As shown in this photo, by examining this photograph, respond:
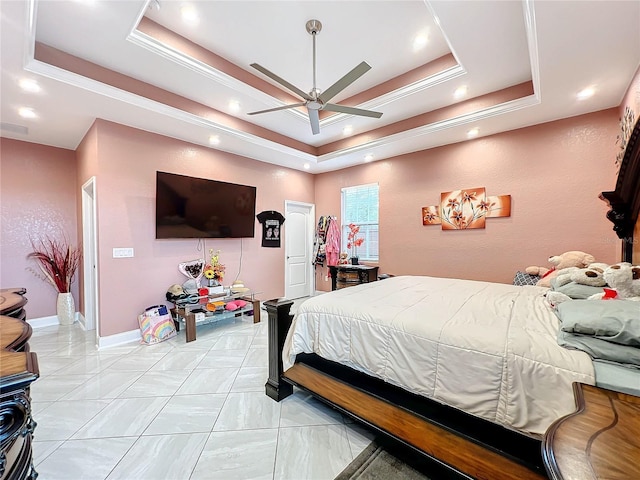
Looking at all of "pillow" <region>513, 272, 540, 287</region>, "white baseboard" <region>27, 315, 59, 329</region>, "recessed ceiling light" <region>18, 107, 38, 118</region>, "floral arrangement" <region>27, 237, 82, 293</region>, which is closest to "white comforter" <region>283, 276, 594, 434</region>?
"pillow" <region>513, 272, 540, 287</region>

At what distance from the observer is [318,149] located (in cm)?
506

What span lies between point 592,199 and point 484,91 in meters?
1.74

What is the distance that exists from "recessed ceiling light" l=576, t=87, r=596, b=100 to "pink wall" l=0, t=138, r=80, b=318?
662 cm

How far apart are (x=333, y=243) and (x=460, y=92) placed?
3187 mm

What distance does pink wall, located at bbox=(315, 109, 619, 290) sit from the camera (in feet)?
9.82

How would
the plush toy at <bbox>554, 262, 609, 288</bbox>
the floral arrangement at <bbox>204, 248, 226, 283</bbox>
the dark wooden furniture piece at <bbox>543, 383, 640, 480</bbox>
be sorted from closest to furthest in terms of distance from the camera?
the dark wooden furniture piece at <bbox>543, 383, 640, 480</bbox> → the plush toy at <bbox>554, 262, 609, 288</bbox> → the floral arrangement at <bbox>204, 248, 226, 283</bbox>

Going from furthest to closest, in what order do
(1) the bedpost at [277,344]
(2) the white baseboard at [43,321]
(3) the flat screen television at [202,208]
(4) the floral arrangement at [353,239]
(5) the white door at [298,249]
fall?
(5) the white door at [298,249] < (4) the floral arrangement at [353,239] < (2) the white baseboard at [43,321] < (3) the flat screen television at [202,208] < (1) the bedpost at [277,344]

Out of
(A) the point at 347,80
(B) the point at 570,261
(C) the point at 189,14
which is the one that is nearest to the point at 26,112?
(C) the point at 189,14

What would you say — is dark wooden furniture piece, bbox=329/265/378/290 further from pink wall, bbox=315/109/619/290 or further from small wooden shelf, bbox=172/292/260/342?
small wooden shelf, bbox=172/292/260/342

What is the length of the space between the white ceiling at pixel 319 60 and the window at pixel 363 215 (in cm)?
128

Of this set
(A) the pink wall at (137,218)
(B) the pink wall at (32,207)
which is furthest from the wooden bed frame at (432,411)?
(B) the pink wall at (32,207)

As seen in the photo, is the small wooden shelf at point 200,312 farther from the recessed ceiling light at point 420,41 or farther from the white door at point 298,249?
the recessed ceiling light at point 420,41

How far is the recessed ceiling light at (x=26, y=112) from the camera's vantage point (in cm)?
287

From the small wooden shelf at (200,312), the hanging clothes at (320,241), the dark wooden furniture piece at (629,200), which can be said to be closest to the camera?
the dark wooden furniture piece at (629,200)
